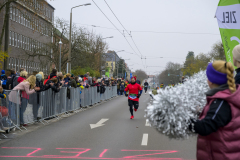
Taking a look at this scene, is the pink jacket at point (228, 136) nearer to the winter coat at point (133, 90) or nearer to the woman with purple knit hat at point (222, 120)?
the woman with purple knit hat at point (222, 120)

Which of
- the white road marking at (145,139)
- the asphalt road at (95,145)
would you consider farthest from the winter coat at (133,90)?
the white road marking at (145,139)

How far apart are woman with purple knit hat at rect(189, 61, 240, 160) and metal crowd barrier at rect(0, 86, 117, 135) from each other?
23.2 feet

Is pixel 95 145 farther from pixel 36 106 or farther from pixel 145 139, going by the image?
pixel 36 106

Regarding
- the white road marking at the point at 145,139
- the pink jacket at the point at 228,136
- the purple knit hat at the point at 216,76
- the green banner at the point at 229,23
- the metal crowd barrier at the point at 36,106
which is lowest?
the white road marking at the point at 145,139

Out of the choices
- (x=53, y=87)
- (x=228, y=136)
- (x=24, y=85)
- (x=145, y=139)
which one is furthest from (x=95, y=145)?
(x=228, y=136)

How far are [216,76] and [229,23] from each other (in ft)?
10.9

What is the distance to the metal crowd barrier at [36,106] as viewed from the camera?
30.5 feet

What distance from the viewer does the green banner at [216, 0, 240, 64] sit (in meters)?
5.80

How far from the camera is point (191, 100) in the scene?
2953 mm

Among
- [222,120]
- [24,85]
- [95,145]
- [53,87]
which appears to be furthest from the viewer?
[53,87]

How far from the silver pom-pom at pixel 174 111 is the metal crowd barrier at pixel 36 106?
6789 millimetres

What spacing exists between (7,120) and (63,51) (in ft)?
133

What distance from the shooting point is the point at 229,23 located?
589cm

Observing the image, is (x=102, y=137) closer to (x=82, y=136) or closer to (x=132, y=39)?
(x=82, y=136)
